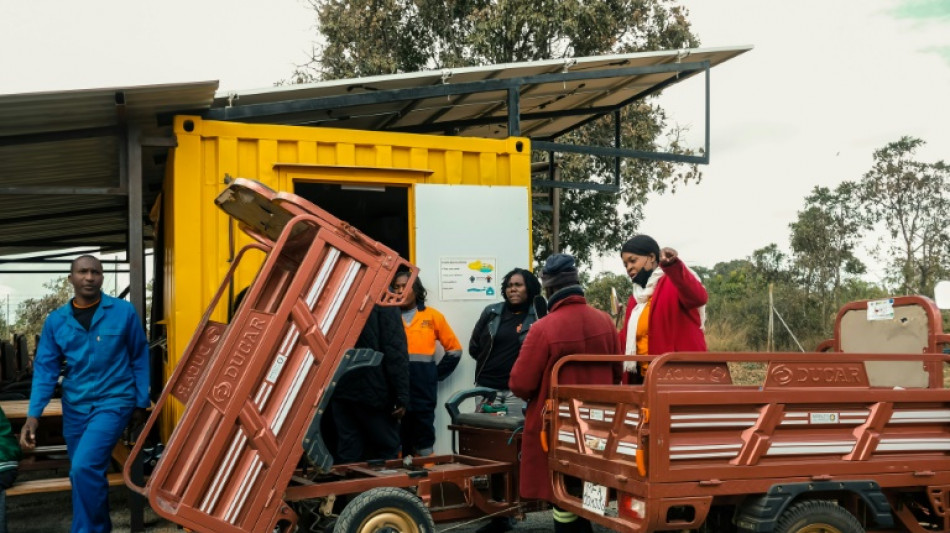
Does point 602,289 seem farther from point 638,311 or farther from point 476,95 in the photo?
point 638,311

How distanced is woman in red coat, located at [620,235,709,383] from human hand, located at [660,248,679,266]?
0.02m

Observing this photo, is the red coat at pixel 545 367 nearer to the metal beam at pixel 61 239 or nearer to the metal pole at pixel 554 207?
the metal pole at pixel 554 207

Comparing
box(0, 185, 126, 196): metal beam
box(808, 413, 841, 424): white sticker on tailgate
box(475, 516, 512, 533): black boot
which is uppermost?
box(0, 185, 126, 196): metal beam

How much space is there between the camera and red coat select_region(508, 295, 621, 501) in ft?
18.4

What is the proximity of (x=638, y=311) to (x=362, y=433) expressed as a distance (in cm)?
197

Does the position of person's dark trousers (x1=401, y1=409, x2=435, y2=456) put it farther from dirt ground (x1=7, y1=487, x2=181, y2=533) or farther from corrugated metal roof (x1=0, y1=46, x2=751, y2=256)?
corrugated metal roof (x1=0, y1=46, x2=751, y2=256)

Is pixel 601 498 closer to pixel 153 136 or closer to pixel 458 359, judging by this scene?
pixel 458 359

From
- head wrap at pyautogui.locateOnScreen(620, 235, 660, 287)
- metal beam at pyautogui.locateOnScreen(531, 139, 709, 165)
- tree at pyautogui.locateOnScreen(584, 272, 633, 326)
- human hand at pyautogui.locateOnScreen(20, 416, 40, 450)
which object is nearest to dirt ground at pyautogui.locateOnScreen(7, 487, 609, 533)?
human hand at pyautogui.locateOnScreen(20, 416, 40, 450)

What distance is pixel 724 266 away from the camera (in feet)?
124

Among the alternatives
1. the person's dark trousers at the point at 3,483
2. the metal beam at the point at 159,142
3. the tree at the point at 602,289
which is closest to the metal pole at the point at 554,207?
the metal beam at the point at 159,142

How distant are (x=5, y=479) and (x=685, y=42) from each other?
1623cm

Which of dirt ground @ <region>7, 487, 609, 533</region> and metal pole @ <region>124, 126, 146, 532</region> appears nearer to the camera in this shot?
metal pole @ <region>124, 126, 146, 532</region>

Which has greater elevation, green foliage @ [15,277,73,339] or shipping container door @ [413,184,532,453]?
shipping container door @ [413,184,532,453]

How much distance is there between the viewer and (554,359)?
5637 mm
